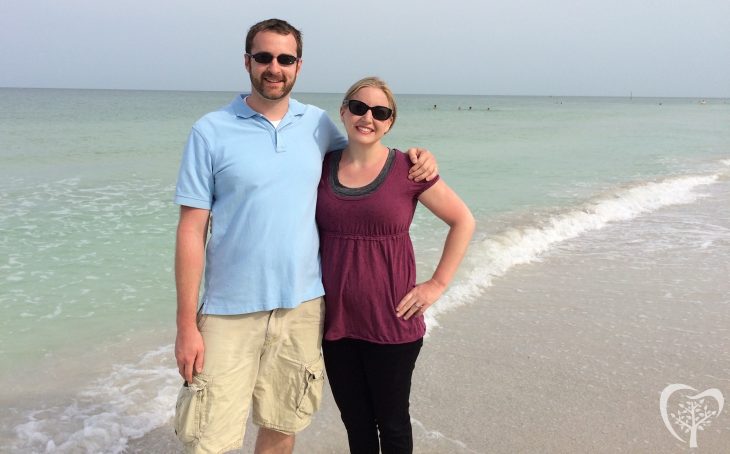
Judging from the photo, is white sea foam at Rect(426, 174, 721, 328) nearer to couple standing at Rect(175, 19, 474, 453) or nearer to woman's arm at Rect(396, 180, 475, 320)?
woman's arm at Rect(396, 180, 475, 320)

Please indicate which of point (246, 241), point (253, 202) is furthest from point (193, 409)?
point (253, 202)

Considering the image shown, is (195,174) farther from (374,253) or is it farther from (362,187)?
(374,253)

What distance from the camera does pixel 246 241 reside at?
8.31 feet

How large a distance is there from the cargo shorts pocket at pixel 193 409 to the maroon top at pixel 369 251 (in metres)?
0.60

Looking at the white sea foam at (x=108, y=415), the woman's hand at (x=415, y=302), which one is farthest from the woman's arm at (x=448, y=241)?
the white sea foam at (x=108, y=415)

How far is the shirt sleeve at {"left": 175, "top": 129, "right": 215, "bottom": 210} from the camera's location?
8.00ft

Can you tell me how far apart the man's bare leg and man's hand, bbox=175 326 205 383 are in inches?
25.4

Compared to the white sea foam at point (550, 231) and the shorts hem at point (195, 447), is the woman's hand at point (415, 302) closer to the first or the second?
the shorts hem at point (195, 447)

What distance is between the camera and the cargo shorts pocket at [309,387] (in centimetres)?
281

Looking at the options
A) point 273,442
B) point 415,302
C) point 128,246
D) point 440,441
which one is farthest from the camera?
point 128,246

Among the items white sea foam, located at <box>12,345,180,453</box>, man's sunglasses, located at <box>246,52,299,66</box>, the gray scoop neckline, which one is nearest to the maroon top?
the gray scoop neckline

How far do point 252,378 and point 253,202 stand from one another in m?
0.85

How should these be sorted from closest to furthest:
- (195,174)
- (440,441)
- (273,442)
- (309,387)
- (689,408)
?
(195,174) < (309,387) < (273,442) < (440,441) < (689,408)

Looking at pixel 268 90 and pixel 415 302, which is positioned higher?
pixel 268 90
